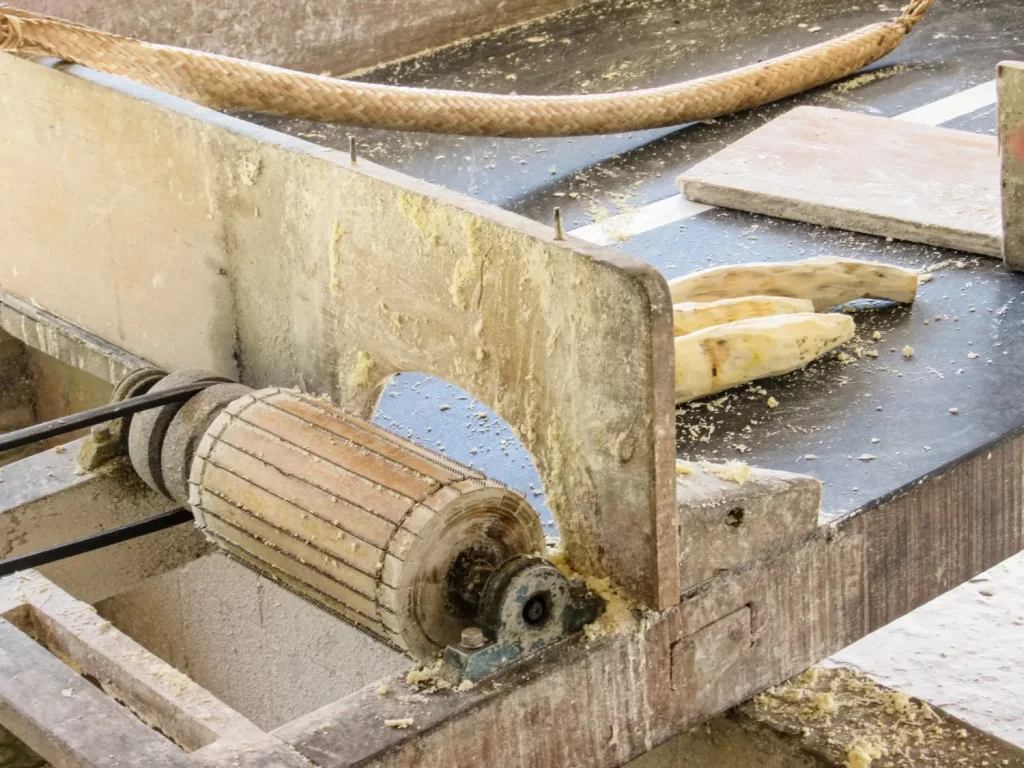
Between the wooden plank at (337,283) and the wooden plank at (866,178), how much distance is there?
4.10 ft

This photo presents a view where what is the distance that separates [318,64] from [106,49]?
1.96 meters

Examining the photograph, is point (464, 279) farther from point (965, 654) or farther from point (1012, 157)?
point (965, 654)

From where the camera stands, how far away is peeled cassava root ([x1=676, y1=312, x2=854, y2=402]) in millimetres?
2699

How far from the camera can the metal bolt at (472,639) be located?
6.68 feet

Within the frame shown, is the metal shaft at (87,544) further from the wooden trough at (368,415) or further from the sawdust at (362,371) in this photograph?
the sawdust at (362,371)

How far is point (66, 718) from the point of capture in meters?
2.09

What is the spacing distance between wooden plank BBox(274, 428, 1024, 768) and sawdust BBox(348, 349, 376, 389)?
624 mm

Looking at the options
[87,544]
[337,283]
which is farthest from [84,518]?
[337,283]

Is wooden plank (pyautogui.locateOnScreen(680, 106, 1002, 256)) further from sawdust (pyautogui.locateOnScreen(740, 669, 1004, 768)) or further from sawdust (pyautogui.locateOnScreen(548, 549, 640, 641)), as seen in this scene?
sawdust (pyautogui.locateOnScreen(548, 549, 640, 641))

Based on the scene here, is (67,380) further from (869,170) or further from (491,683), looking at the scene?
(491,683)

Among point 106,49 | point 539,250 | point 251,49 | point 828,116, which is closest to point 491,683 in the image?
point 539,250

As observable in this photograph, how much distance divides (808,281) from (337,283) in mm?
971

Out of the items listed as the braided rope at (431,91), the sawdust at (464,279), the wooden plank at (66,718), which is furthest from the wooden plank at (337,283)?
the wooden plank at (66,718)

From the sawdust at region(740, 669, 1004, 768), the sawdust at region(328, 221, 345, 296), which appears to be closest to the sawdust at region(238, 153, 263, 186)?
the sawdust at region(328, 221, 345, 296)
